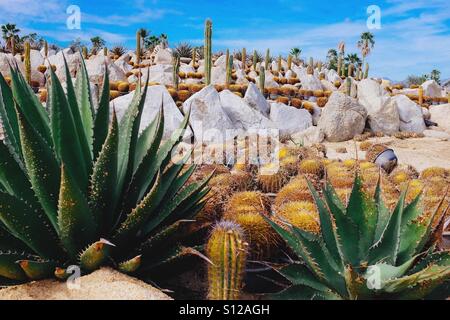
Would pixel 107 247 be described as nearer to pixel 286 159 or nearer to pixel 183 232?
pixel 183 232

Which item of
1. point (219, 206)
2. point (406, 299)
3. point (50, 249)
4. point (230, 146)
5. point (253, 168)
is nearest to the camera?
point (406, 299)

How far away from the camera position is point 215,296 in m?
2.10

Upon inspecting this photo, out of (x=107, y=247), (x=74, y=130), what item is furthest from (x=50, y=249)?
(x=74, y=130)

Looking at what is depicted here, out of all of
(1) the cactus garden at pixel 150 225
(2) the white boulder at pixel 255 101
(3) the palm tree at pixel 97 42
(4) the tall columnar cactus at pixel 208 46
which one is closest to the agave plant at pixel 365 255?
(1) the cactus garden at pixel 150 225

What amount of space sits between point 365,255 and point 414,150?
40.7ft

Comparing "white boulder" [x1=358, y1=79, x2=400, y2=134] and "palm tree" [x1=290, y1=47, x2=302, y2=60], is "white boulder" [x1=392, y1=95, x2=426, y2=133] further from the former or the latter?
"palm tree" [x1=290, y1=47, x2=302, y2=60]

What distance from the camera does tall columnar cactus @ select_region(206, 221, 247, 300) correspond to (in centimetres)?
210

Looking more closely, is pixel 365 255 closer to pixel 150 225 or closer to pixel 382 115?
pixel 150 225

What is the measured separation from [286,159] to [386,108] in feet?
43.6

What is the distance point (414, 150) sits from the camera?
1374cm

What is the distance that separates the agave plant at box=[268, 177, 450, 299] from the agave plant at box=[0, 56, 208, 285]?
2.04 ft

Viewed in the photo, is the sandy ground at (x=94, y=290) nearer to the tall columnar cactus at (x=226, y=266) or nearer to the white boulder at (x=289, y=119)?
the tall columnar cactus at (x=226, y=266)

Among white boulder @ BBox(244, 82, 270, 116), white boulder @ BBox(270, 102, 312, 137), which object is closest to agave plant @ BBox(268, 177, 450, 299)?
white boulder @ BBox(270, 102, 312, 137)

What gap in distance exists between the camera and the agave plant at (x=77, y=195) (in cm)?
213
